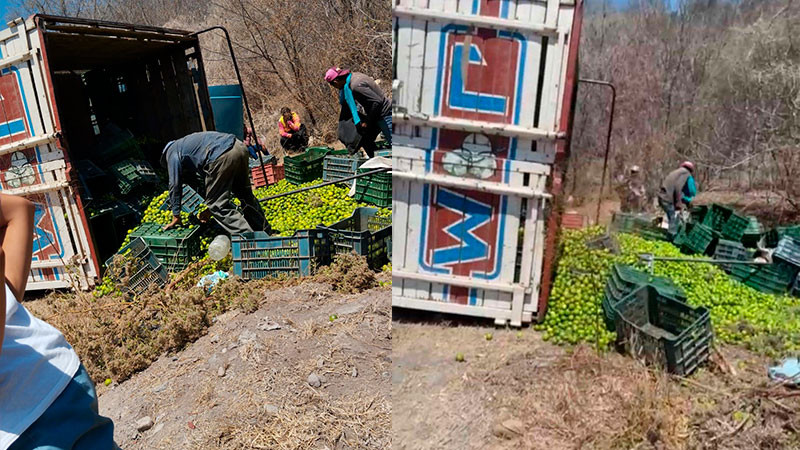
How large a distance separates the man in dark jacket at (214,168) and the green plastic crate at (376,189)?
Answer: 1.19 metres

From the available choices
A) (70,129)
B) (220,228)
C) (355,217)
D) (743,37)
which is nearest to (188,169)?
(220,228)

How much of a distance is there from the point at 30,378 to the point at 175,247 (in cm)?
387

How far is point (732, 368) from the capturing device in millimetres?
1711

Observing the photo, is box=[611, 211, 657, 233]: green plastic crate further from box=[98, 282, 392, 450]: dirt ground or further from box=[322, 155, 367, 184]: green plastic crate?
box=[322, 155, 367, 184]: green plastic crate

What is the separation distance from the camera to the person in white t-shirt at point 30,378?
1619mm

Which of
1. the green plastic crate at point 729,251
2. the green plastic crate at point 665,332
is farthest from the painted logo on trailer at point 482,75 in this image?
the green plastic crate at point 729,251

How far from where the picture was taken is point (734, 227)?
1.75 meters

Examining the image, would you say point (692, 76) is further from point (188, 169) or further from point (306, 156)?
point (306, 156)

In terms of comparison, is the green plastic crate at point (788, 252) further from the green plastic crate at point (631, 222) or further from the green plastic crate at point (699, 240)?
the green plastic crate at point (631, 222)

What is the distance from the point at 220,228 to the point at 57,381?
4.14 meters

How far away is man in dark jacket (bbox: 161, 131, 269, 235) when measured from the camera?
5488 millimetres

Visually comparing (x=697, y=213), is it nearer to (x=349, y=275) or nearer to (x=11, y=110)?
(x=349, y=275)

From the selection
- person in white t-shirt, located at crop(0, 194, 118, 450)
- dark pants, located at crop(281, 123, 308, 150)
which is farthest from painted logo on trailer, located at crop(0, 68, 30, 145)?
dark pants, located at crop(281, 123, 308, 150)

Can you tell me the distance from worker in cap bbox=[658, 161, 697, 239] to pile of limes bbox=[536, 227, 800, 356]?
125 millimetres
